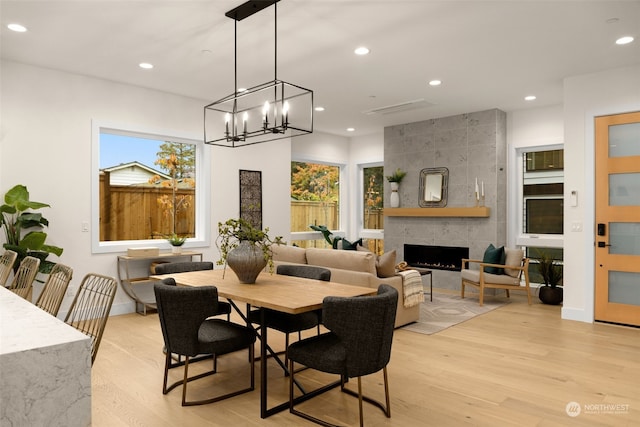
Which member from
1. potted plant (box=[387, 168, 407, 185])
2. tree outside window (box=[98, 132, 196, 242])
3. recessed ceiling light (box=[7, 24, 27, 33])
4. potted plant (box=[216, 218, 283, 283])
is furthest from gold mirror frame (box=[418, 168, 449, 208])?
recessed ceiling light (box=[7, 24, 27, 33])

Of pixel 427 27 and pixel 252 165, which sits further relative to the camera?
pixel 252 165

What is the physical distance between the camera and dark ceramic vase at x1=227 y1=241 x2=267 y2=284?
3.21m

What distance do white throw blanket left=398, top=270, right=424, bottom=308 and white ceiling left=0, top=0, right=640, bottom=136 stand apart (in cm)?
226

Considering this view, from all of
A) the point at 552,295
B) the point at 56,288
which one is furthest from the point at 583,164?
the point at 56,288

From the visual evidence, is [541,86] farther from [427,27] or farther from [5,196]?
[5,196]

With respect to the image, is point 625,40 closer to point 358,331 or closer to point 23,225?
point 358,331

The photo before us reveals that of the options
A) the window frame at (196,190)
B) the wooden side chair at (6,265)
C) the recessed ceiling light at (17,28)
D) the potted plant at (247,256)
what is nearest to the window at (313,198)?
the window frame at (196,190)

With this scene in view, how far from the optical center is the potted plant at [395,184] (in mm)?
7643

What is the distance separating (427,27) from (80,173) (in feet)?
13.2

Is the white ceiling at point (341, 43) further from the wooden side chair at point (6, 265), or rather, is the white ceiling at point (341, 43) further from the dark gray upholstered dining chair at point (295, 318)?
the dark gray upholstered dining chair at point (295, 318)

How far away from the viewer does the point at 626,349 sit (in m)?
4.03

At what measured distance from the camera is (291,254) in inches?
198

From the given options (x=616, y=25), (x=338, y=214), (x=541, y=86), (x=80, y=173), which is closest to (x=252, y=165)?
(x=80, y=173)

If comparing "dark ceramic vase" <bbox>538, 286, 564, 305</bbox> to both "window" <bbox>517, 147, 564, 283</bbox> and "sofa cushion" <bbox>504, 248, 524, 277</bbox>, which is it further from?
"window" <bbox>517, 147, 564, 283</bbox>
